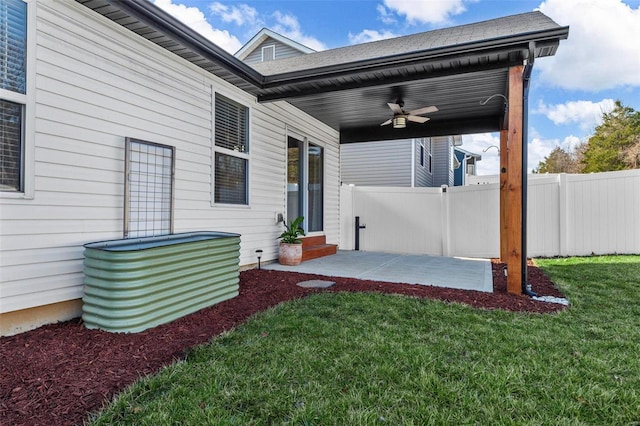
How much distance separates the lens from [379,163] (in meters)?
11.9

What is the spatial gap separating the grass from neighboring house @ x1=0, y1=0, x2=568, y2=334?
5.80 ft

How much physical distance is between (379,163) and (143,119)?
8.91m

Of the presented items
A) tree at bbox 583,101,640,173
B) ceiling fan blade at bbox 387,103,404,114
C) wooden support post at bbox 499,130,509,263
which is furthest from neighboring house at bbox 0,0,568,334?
tree at bbox 583,101,640,173

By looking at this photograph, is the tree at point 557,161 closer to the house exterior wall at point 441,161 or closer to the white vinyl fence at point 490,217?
the house exterior wall at point 441,161

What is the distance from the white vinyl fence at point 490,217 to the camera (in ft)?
22.7

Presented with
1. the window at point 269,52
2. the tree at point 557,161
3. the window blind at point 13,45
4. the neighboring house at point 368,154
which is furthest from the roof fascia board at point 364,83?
the tree at point 557,161

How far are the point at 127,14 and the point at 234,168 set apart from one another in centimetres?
249

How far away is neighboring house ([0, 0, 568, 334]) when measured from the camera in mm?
2857

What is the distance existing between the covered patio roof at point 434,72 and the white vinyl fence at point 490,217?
1.27 m

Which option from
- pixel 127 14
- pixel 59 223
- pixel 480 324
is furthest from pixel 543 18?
pixel 59 223

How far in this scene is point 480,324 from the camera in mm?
3025

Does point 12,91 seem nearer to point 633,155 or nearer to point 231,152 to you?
point 231,152

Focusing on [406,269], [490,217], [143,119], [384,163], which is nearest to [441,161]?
[384,163]

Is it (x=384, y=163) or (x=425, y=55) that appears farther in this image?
(x=384, y=163)
